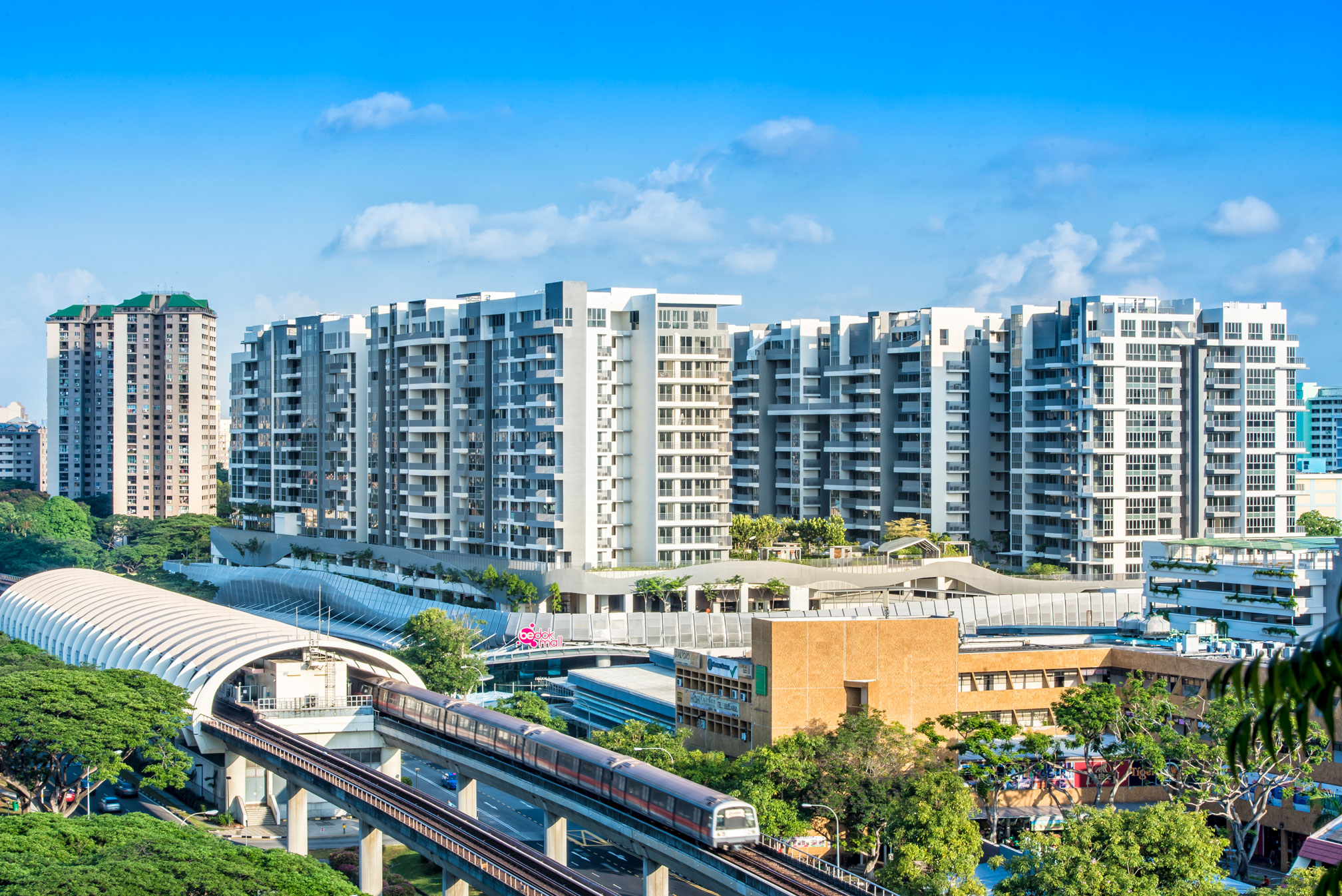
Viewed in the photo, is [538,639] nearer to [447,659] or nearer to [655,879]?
[447,659]

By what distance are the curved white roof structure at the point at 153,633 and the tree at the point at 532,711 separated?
16.5ft

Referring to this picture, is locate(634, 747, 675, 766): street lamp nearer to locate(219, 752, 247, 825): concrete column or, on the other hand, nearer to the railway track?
the railway track

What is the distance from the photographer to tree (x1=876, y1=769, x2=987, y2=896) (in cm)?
4762

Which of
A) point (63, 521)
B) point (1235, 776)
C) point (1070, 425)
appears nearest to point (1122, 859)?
point (1235, 776)

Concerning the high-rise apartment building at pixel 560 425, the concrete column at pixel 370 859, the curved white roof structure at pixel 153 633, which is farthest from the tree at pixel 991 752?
the high-rise apartment building at pixel 560 425

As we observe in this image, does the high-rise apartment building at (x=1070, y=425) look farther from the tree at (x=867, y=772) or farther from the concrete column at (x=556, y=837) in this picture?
the concrete column at (x=556, y=837)

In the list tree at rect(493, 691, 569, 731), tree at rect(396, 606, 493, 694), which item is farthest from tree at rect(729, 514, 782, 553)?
tree at rect(493, 691, 569, 731)

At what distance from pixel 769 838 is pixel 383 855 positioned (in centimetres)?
2298

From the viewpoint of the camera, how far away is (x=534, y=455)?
108438mm

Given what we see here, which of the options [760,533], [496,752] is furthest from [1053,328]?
[496,752]

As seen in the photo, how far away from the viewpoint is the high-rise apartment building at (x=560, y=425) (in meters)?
107

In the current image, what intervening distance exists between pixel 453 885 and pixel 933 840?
17.1m

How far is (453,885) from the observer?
5228 centimetres

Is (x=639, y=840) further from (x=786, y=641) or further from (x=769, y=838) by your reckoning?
(x=786, y=641)
